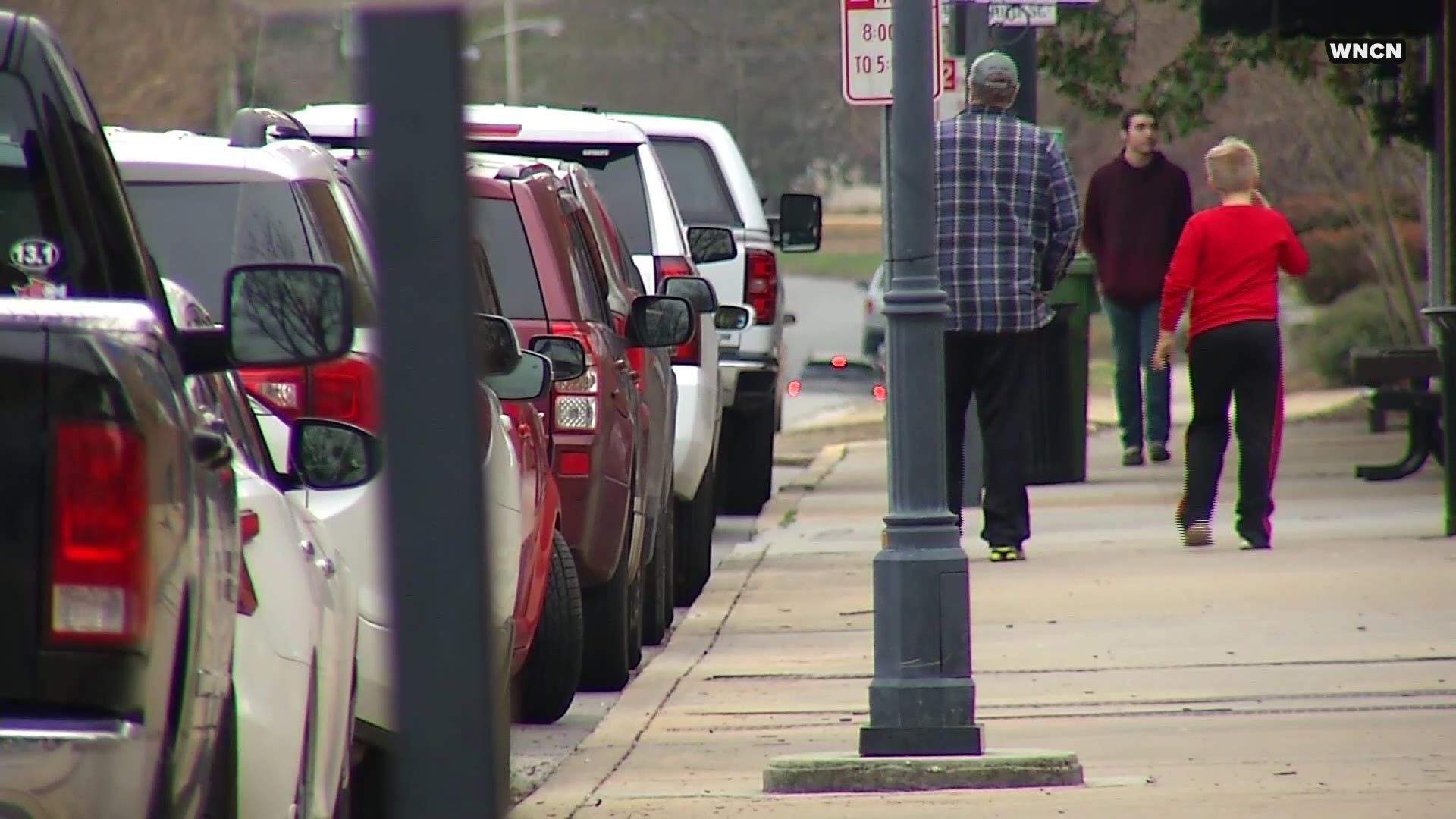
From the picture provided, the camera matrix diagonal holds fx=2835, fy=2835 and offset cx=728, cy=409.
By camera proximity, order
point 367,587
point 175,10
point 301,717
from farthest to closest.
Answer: point 175,10 → point 367,587 → point 301,717

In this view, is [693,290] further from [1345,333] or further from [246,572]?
[1345,333]

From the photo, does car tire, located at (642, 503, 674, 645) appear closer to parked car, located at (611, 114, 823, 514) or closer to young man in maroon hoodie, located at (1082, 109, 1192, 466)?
parked car, located at (611, 114, 823, 514)

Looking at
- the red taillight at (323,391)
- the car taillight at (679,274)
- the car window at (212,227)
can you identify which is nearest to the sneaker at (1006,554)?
the car taillight at (679,274)

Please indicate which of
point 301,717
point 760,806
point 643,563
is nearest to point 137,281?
point 301,717

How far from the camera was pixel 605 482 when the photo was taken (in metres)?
9.09

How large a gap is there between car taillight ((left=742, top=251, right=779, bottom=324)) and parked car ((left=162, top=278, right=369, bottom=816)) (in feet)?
31.6

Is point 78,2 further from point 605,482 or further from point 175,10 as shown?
point 605,482

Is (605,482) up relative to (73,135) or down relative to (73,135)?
down

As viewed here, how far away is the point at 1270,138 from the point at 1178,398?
12.8 ft

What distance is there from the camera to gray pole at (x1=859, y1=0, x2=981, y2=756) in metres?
7.46

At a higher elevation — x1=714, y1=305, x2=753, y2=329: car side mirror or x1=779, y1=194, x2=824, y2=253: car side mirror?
x1=779, y1=194, x2=824, y2=253: car side mirror

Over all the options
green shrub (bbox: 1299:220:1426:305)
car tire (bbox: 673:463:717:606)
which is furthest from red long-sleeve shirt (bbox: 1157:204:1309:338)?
green shrub (bbox: 1299:220:1426:305)

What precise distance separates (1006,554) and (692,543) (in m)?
1.36
